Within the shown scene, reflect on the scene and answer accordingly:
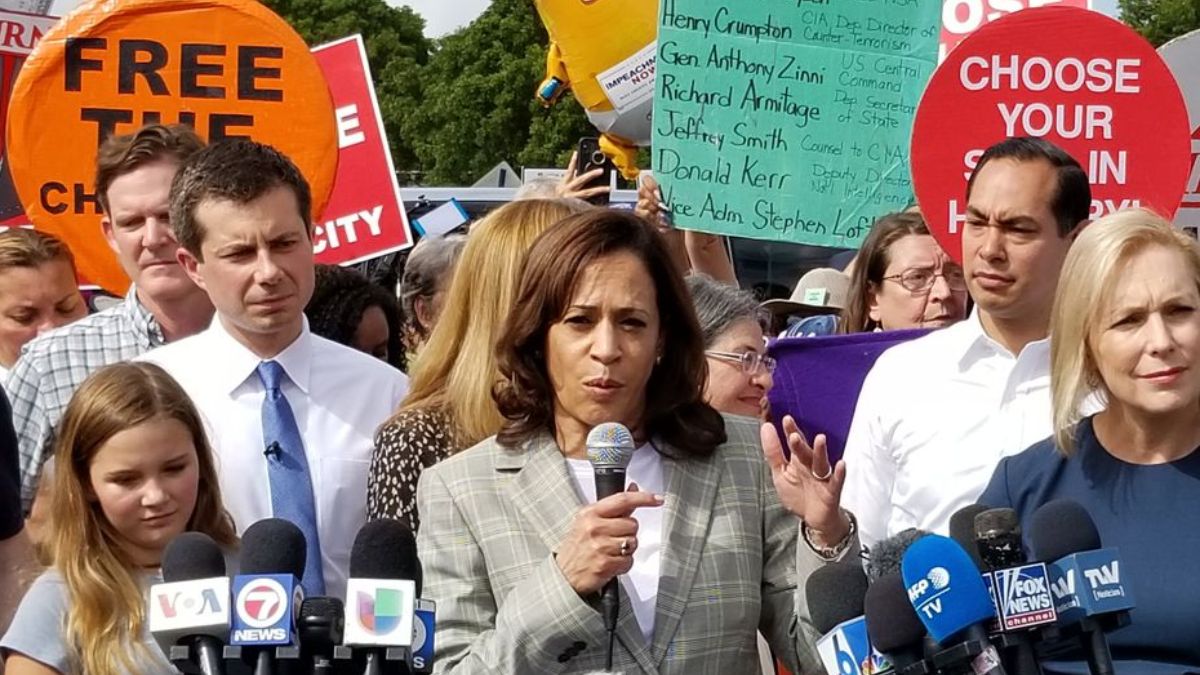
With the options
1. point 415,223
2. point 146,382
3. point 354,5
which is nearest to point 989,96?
point 146,382

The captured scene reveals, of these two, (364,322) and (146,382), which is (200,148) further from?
(364,322)

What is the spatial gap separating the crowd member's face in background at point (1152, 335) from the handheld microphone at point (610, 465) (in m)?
1.03

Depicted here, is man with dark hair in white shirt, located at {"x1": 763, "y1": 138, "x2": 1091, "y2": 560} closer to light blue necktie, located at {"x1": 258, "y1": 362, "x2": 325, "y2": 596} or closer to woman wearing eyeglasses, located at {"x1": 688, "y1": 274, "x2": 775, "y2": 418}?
woman wearing eyeglasses, located at {"x1": 688, "y1": 274, "x2": 775, "y2": 418}

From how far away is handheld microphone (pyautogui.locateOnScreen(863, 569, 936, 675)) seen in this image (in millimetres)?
3137

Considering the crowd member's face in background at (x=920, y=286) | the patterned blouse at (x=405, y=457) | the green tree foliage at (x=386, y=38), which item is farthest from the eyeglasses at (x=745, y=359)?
the green tree foliage at (x=386, y=38)

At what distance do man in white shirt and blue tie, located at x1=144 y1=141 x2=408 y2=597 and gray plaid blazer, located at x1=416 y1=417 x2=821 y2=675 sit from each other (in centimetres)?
64

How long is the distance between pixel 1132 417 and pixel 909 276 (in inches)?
93.2

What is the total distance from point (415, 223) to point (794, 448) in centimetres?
720

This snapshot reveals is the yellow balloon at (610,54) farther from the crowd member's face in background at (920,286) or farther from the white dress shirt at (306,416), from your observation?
the white dress shirt at (306,416)

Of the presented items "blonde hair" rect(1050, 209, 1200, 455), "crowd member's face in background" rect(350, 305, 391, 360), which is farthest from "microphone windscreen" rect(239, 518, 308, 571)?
"crowd member's face in background" rect(350, 305, 391, 360)

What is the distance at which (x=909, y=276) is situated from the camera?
6.41 m

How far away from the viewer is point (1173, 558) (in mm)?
3879

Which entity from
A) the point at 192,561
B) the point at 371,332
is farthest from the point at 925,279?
the point at 192,561

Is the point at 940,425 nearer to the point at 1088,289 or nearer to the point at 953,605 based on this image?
the point at 1088,289
